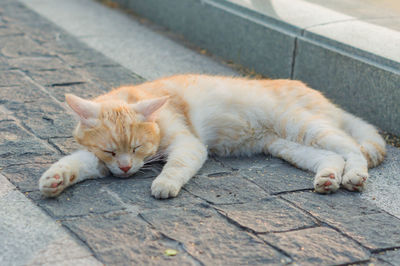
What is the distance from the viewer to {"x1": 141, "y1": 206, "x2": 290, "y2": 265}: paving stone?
9.75 ft

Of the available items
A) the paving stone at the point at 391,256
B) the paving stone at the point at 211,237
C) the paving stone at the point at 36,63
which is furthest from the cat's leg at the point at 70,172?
the paving stone at the point at 36,63

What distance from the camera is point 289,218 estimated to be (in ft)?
11.2

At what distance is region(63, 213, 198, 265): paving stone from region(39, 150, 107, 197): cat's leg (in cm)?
31

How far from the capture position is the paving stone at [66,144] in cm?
420

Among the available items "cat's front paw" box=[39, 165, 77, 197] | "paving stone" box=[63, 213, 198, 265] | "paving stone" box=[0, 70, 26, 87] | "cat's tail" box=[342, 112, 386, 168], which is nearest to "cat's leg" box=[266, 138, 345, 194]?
"cat's tail" box=[342, 112, 386, 168]

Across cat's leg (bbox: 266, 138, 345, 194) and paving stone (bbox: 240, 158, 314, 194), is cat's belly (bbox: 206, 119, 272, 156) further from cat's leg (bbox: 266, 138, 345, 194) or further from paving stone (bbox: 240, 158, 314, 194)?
paving stone (bbox: 240, 158, 314, 194)

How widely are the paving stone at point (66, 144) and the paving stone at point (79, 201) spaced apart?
1.82ft

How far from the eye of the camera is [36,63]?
5.98 metres

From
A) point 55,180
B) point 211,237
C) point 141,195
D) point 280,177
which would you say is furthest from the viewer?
point 280,177

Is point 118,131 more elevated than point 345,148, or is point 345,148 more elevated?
point 118,131

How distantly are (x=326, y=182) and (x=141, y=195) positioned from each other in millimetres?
1119

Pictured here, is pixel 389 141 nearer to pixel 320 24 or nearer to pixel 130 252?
pixel 320 24

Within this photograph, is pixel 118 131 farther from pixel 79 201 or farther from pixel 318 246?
pixel 318 246

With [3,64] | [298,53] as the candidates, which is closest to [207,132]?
[298,53]
